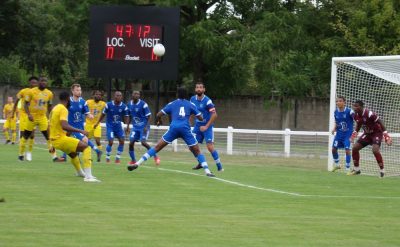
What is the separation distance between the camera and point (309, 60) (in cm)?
4659

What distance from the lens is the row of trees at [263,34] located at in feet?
131

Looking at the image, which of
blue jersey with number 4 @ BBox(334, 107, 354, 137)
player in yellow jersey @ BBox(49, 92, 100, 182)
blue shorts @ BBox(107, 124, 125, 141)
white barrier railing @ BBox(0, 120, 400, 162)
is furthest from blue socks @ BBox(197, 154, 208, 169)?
white barrier railing @ BBox(0, 120, 400, 162)

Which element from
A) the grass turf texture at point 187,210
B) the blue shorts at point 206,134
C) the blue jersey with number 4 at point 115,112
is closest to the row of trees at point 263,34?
the blue jersey with number 4 at point 115,112

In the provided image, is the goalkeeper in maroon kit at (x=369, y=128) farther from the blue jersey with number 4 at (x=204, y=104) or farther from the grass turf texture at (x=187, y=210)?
the blue jersey with number 4 at (x=204, y=104)

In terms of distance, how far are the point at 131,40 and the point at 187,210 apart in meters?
19.9

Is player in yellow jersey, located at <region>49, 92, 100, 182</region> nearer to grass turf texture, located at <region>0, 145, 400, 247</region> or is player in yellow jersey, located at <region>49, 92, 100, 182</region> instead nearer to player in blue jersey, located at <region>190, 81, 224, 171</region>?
grass turf texture, located at <region>0, 145, 400, 247</region>

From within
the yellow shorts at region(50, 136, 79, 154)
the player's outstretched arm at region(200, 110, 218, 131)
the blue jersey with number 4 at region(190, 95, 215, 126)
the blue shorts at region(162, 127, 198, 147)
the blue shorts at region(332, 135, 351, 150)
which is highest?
the blue jersey with number 4 at region(190, 95, 215, 126)

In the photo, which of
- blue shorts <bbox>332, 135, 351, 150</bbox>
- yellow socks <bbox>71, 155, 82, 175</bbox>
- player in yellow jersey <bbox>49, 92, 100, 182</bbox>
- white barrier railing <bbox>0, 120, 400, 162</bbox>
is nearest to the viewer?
player in yellow jersey <bbox>49, 92, 100, 182</bbox>

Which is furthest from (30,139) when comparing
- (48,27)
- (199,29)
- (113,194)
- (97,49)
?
(48,27)

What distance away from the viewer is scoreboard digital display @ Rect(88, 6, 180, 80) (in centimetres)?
3300

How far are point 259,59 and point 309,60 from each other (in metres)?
4.04

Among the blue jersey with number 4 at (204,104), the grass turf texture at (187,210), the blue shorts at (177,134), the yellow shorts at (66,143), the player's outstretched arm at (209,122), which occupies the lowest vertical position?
the grass turf texture at (187,210)

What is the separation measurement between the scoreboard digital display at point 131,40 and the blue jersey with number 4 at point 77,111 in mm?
9758

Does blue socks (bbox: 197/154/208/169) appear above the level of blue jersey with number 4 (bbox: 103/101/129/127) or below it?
below
